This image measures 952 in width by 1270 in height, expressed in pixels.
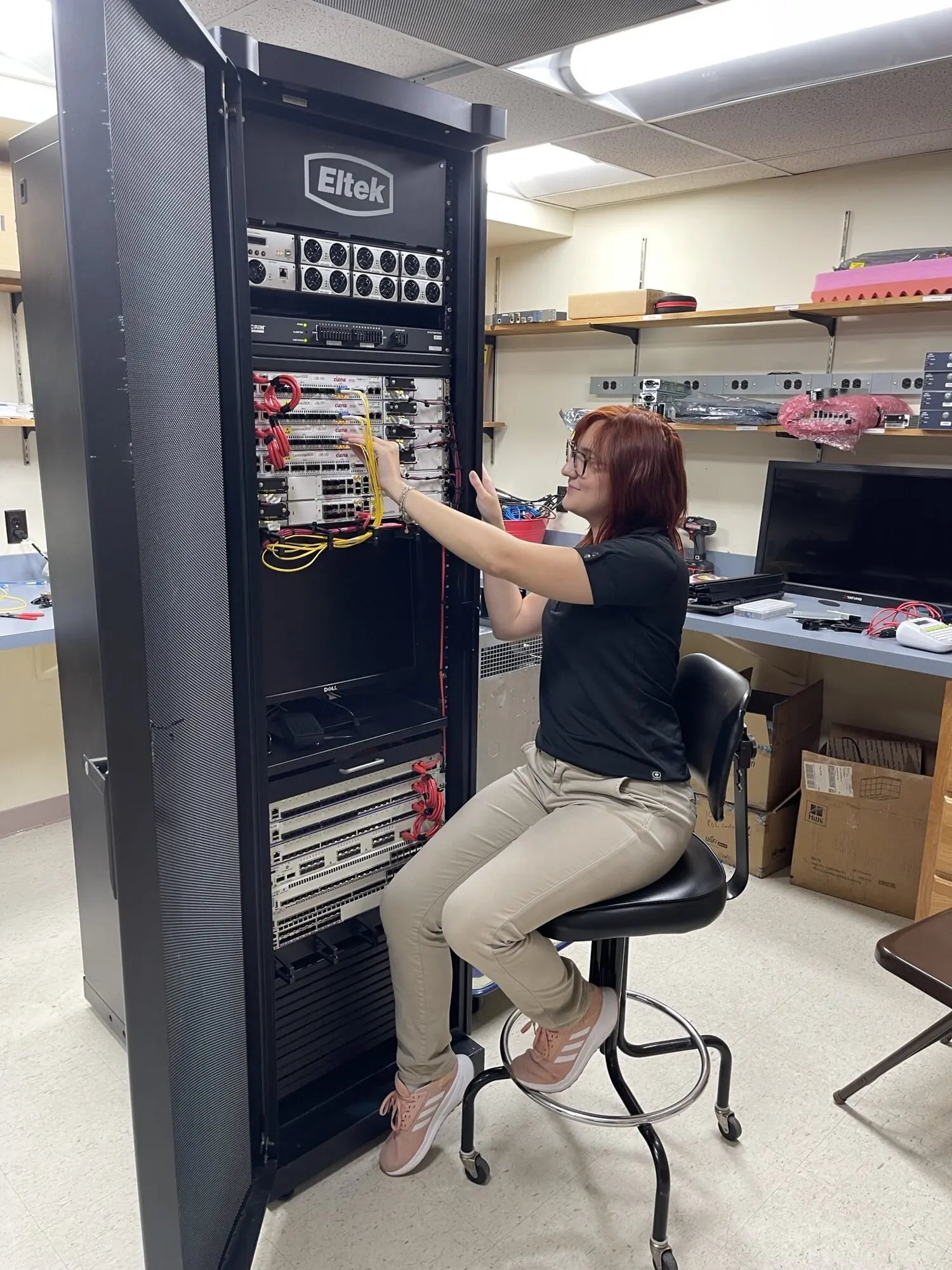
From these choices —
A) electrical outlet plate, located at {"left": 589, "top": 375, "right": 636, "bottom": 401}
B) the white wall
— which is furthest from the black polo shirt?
electrical outlet plate, located at {"left": 589, "top": 375, "right": 636, "bottom": 401}

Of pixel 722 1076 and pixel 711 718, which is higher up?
pixel 711 718

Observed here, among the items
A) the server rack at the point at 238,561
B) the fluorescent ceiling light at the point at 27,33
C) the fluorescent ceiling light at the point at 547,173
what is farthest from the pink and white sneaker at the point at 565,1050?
the fluorescent ceiling light at the point at 547,173

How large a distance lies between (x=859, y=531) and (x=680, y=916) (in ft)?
6.48

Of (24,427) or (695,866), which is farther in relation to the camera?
(24,427)

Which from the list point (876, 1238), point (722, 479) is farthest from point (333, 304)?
point (722, 479)

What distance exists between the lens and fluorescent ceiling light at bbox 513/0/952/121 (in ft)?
6.43

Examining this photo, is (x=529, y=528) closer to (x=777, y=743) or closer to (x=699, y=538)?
(x=777, y=743)

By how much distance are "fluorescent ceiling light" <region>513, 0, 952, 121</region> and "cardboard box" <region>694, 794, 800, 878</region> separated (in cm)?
199

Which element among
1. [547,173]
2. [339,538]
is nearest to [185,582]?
[339,538]

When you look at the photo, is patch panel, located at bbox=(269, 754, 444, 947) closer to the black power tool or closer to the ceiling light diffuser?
Result: the ceiling light diffuser

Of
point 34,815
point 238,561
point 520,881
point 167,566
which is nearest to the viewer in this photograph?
point 167,566

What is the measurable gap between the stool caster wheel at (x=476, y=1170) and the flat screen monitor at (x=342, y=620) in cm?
94

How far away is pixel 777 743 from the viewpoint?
2900 mm

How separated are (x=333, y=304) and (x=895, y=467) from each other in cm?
202
